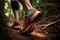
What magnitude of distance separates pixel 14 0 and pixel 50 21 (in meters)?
1.33

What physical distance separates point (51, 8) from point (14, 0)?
1199 mm

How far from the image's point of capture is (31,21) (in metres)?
4.01

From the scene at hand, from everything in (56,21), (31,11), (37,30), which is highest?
(31,11)

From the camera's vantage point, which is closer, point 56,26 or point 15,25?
point 56,26

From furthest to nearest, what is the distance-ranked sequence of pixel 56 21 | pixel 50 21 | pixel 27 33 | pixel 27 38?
pixel 50 21 → pixel 56 21 → pixel 27 33 → pixel 27 38

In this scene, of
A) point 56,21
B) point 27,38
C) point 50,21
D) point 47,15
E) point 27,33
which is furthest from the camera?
point 47,15

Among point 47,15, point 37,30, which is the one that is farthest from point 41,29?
point 47,15

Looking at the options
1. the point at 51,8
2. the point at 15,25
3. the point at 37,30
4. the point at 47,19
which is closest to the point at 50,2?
the point at 51,8

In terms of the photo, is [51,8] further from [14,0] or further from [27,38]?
[27,38]

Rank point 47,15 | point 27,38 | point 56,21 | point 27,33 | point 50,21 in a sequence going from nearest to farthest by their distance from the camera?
point 27,38 → point 27,33 → point 56,21 → point 50,21 → point 47,15

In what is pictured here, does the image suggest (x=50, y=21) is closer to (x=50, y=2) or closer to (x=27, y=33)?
(x=50, y=2)

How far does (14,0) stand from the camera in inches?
205

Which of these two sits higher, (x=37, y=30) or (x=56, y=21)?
(x=56, y=21)

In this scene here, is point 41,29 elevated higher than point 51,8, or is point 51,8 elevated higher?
point 51,8
